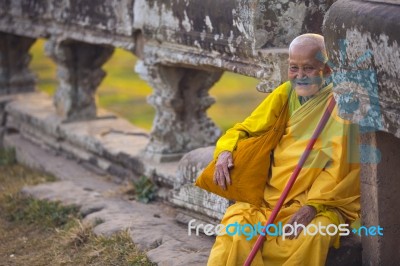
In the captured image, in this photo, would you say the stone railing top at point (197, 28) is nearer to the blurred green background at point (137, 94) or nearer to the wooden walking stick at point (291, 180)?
the wooden walking stick at point (291, 180)

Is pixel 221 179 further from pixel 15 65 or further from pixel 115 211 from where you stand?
pixel 15 65

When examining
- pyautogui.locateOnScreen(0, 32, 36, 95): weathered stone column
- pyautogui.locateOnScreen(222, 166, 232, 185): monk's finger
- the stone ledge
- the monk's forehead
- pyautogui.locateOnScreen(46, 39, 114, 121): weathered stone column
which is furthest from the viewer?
pyautogui.locateOnScreen(0, 32, 36, 95): weathered stone column

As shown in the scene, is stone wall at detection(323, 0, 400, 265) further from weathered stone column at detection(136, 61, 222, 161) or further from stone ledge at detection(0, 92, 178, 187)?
weathered stone column at detection(136, 61, 222, 161)

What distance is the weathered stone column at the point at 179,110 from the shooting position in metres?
8.20

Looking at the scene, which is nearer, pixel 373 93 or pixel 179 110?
pixel 373 93

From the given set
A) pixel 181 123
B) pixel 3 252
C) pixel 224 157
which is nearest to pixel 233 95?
pixel 181 123

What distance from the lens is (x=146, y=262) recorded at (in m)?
6.29

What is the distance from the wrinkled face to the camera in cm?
559

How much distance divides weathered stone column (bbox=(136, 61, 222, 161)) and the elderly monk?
241 cm

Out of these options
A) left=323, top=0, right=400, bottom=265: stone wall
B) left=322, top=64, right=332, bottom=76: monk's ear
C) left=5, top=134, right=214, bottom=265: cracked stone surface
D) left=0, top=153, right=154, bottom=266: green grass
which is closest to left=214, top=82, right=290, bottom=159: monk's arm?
left=322, top=64, right=332, bottom=76: monk's ear

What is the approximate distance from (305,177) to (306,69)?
0.57m

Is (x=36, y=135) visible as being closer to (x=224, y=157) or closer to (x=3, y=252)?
(x=3, y=252)

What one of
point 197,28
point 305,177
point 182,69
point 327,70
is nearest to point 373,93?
point 327,70

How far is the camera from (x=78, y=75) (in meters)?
9.94
